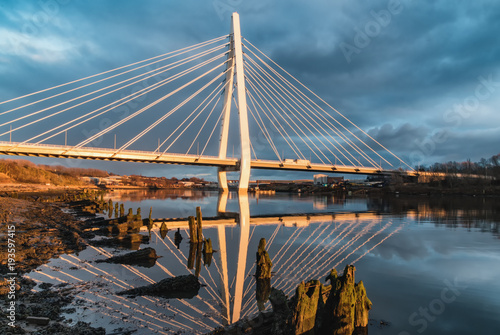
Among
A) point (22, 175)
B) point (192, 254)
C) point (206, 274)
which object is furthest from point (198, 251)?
point (22, 175)

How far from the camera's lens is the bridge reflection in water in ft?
24.4

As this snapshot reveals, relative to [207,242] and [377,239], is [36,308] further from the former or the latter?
[377,239]

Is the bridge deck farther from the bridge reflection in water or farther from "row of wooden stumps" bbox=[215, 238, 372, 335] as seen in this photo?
"row of wooden stumps" bbox=[215, 238, 372, 335]

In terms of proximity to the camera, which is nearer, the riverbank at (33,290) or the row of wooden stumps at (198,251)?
the riverbank at (33,290)

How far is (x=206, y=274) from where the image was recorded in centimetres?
1158

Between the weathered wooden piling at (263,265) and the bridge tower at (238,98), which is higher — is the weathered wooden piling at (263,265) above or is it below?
below

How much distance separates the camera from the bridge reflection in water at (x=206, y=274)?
7450 mm

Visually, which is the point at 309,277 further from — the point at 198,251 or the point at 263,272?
the point at 198,251

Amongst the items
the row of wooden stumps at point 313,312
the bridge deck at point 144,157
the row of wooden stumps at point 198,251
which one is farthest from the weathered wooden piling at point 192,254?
the bridge deck at point 144,157

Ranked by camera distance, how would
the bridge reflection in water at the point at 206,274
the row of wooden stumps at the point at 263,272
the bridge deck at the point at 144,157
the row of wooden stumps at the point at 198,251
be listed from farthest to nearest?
the bridge deck at the point at 144,157
the row of wooden stumps at the point at 198,251
the row of wooden stumps at the point at 263,272
the bridge reflection in water at the point at 206,274

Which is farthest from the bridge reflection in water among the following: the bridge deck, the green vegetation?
the green vegetation

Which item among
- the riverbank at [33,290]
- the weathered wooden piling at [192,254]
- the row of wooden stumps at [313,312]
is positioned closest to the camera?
the row of wooden stumps at [313,312]

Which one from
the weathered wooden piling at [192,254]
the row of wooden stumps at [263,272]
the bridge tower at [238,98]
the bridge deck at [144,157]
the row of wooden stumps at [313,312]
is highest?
the bridge tower at [238,98]

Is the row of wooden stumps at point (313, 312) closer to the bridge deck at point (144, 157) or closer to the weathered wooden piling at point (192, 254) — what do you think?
the weathered wooden piling at point (192, 254)
